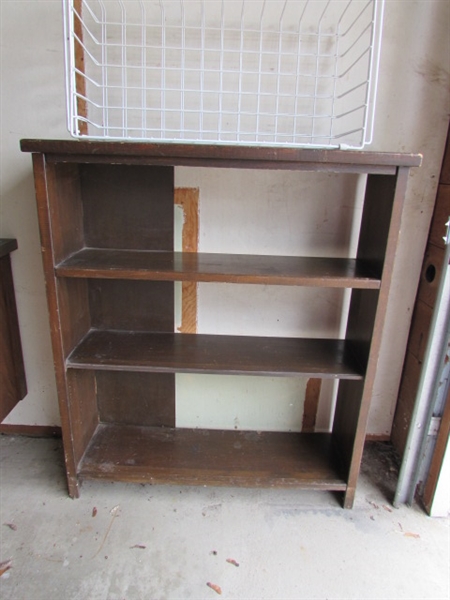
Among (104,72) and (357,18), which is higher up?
(357,18)

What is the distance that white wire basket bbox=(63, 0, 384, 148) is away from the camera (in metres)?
1.34

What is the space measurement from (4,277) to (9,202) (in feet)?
0.97

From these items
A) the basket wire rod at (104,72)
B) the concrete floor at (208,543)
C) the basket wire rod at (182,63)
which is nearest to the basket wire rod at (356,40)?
the basket wire rod at (182,63)

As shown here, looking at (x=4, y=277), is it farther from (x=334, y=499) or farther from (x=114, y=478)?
(x=334, y=499)

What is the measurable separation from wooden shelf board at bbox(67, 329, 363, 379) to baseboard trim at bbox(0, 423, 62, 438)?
58 centimetres

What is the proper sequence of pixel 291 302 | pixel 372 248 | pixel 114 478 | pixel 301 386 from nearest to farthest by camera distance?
pixel 372 248 < pixel 114 478 < pixel 291 302 < pixel 301 386

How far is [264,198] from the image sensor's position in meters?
1.51

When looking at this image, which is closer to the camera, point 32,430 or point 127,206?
point 127,206

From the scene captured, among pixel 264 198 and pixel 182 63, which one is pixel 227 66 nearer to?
pixel 182 63

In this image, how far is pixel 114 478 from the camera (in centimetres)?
148

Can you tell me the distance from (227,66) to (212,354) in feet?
3.40

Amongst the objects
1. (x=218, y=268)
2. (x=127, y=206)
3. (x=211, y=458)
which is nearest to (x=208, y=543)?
(x=211, y=458)

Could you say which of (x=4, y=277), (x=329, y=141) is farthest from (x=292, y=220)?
(x=4, y=277)

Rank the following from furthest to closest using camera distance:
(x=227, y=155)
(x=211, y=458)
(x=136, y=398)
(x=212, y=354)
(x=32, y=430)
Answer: (x=32, y=430), (x=136, y=398), (x=211, y=458), (x=212, y=354), (x=227, y=155)
